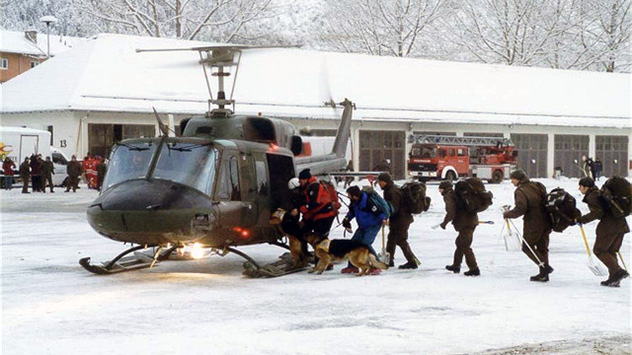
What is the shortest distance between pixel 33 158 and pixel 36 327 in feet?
89.0

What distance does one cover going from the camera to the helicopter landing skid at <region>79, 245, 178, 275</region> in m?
13.6

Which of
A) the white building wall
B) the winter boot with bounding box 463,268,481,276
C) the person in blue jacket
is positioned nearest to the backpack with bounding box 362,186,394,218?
the person in blue jacket

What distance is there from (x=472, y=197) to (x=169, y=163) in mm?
4648

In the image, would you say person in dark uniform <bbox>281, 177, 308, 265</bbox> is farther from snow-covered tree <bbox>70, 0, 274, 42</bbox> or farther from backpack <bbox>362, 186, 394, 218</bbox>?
snow-covered tree <bbox>70, 0, 274, 42</bbox>

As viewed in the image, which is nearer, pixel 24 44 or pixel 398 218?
pixel 398 218

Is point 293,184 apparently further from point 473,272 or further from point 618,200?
point 618,200

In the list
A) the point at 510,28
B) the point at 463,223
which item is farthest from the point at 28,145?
the point at 510,28

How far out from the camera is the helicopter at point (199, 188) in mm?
12445

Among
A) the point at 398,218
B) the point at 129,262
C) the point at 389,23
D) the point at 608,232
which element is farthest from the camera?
the point at 389,23

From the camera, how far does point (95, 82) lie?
39.7 meters

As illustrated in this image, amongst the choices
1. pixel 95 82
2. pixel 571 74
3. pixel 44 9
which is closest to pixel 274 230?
pixel 95 82

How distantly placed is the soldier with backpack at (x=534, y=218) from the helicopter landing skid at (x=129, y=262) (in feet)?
17.6

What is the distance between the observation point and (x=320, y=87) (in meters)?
41.8

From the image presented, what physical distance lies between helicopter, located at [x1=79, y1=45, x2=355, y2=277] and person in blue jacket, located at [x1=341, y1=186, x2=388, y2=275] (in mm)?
1429
